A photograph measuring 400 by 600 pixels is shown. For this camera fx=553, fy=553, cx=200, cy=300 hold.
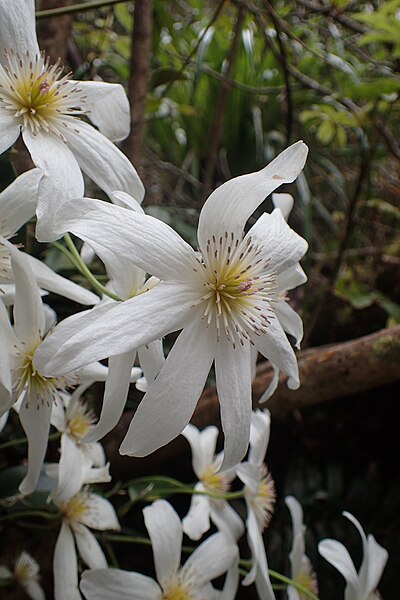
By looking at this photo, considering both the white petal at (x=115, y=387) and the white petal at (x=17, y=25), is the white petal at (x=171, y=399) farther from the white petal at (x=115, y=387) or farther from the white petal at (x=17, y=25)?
the white petal at (x=17, y=25)

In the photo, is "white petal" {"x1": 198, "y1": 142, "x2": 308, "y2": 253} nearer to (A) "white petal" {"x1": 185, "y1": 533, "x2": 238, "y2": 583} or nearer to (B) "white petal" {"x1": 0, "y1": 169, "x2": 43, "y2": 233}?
(B) "white petal" {"x1": 0, "y1": 169, "x2": 43, "y2": 233}

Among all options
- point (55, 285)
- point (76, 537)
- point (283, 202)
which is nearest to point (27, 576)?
point (76, 537)

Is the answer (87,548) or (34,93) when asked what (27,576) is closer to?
(87,548)

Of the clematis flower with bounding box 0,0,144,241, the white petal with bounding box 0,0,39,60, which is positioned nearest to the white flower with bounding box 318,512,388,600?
the clematis flower with bounding box 0,0,144,241

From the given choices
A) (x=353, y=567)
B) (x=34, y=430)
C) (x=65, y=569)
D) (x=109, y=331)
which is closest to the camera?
(x=109, y=331)

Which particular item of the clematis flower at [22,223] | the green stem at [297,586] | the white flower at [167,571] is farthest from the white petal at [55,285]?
the green stem at [297,586]

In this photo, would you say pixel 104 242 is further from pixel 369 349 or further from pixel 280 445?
pixel 280 445
